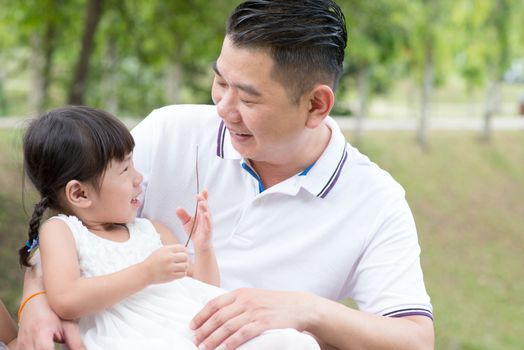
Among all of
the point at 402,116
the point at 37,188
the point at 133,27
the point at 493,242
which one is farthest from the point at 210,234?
the point at 402,116

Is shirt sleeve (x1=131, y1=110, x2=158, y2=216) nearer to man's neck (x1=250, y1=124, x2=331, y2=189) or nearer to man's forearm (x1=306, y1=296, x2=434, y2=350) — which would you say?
man's neck (x1=250, y1=124, x2=331, y2=189)

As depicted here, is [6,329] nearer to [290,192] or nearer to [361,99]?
[290,192]

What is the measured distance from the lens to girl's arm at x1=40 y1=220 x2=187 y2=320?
1.83 meters

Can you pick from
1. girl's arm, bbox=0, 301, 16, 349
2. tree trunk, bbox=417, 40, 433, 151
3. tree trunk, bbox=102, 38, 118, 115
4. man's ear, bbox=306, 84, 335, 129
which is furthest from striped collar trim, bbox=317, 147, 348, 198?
tree trunk, bbox=417, 40, 433, 151

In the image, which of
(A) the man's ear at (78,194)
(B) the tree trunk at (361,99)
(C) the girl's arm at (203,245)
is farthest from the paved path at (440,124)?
(A) the man's ear at (78,194)

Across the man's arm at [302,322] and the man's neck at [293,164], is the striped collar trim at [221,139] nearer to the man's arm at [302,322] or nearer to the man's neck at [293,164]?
the man's neck at [293,164]

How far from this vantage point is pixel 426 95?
1767 centimetres

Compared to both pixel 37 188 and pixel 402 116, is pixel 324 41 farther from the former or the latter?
pixel 402 116

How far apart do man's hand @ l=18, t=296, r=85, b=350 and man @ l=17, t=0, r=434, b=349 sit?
0.29 meters

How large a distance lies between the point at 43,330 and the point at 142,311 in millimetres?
232

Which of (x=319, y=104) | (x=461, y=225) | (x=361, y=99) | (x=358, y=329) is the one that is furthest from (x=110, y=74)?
(x=358, y=329)

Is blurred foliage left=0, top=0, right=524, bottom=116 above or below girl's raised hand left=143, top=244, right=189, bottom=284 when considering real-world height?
below

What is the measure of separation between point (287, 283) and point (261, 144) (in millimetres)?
388

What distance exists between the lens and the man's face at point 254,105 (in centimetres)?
200
